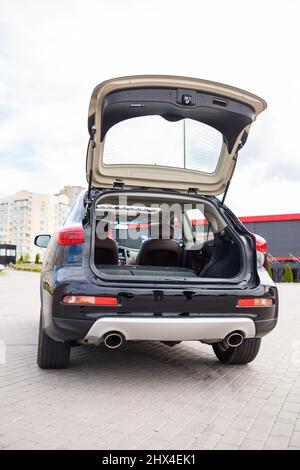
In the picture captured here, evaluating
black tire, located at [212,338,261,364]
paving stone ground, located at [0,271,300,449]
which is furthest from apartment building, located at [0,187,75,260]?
black tire, located at [212,338,261,364]

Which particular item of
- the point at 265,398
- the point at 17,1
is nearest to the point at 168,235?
the point at 265,398

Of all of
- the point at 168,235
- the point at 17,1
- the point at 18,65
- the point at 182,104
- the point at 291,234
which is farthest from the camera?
the point at 291,234

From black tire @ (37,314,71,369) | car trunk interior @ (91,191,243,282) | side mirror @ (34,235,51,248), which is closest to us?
black tire @ (37,314,71,369)

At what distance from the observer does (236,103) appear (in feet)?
12.3

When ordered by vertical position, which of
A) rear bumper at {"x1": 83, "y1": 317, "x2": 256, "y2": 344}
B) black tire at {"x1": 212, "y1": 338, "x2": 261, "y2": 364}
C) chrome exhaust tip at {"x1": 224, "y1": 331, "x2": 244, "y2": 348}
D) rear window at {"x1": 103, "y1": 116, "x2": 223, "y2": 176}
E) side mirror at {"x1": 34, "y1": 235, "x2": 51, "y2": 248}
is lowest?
black tire at {"x1": 212, "y1": 338, "x2": 261, "y2": 364}

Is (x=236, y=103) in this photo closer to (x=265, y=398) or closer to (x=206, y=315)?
(x=206, y=315)

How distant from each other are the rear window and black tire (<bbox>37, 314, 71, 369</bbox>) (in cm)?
162

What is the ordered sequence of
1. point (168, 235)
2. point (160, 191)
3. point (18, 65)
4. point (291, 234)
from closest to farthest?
1. point (160, 191)
2. point (168, 235)
3. point (18, 65)
4. point (291, 234)

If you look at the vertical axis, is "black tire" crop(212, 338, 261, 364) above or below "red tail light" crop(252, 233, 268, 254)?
below

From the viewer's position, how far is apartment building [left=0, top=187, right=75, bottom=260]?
130m

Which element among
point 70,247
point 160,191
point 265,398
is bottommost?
point 265,398

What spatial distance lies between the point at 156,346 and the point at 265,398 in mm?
2062

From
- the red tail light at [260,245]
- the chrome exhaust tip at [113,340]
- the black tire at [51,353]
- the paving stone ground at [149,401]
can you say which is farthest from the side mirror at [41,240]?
the red tail light at [260,245]

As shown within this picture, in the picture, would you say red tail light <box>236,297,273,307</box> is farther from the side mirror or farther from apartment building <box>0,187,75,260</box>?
apartment building <box>0,187,75,260</box>
